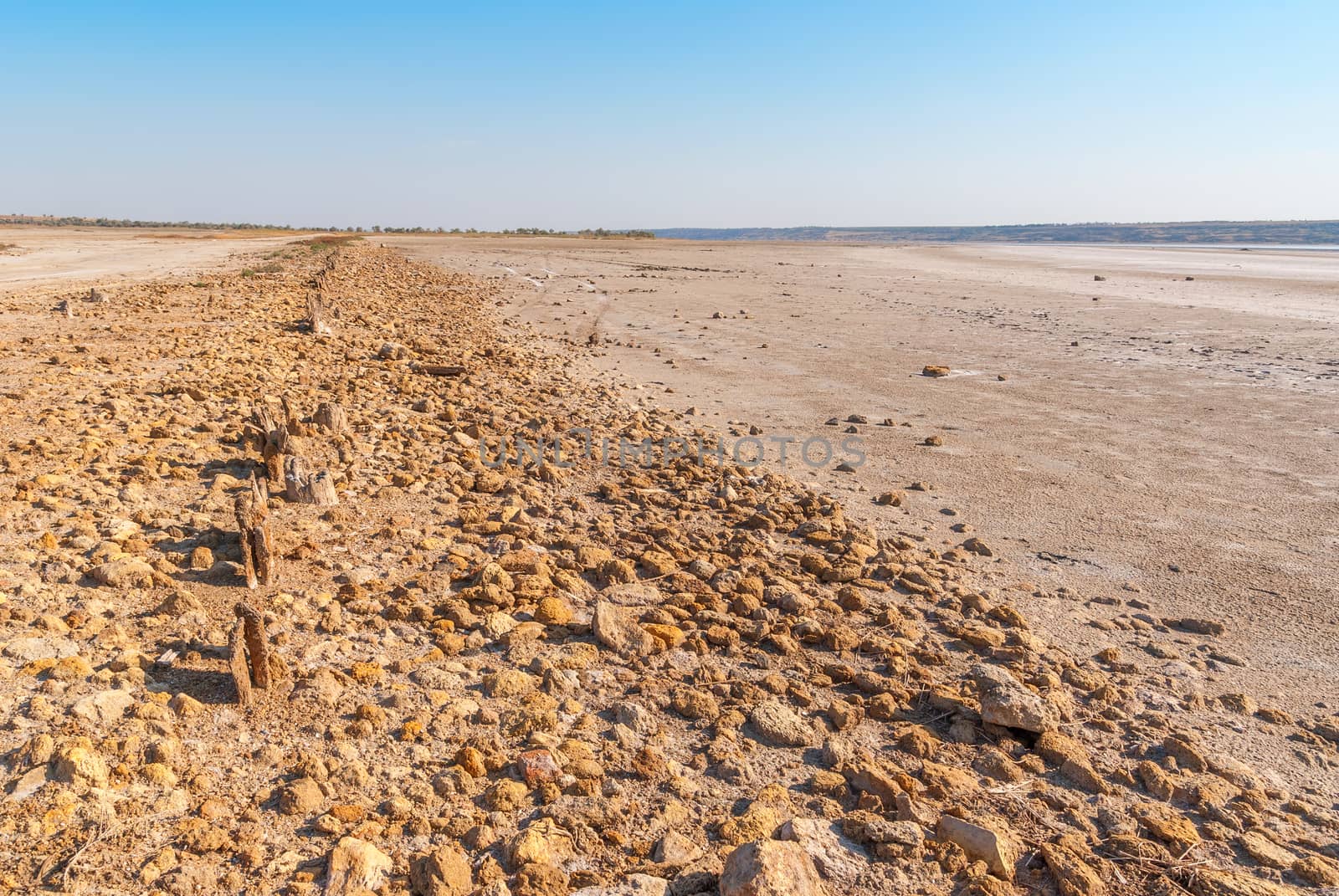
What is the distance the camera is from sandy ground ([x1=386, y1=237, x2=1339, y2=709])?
4.22m

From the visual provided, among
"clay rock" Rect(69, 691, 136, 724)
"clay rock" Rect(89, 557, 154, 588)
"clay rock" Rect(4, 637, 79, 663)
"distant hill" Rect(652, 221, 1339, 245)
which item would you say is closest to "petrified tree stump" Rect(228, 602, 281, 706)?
"clay rock" Rect(69, 691, 136, 724)

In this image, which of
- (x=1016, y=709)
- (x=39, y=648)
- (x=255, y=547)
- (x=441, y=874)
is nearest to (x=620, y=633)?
(x=441, y=874)

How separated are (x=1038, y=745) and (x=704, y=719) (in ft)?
3.90

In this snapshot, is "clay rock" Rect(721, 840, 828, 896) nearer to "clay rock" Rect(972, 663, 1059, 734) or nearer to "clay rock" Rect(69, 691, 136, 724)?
"clay rock" Rect(972, 663, 1059, 734)

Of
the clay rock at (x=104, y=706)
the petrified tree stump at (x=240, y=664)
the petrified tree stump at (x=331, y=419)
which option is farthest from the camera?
the petrified tree stump at (x=331, y=419)

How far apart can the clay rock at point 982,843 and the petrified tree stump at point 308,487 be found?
358 cm

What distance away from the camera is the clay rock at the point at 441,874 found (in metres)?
2.14

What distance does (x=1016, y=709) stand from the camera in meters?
3.01

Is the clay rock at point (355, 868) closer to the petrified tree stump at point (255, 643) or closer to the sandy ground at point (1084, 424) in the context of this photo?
the petrified tree stump at point (255, 643)

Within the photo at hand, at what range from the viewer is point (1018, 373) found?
10336 mm

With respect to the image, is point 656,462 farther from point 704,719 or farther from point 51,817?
point 51,817

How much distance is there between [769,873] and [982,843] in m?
0.71

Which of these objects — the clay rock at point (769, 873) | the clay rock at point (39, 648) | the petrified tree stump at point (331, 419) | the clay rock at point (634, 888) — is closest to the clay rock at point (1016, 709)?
the clay rock at point (769, 873)

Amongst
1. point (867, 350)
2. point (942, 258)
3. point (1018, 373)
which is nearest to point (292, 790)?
point (1018, 373)
